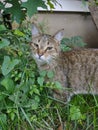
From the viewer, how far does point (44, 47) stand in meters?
3.58

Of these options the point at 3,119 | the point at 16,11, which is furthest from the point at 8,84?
the point at 16,11

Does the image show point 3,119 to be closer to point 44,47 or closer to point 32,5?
point 44,47

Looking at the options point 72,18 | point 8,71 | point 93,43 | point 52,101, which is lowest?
point 93,43

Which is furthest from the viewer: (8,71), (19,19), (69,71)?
(69,71)

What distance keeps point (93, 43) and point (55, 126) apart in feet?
9.19

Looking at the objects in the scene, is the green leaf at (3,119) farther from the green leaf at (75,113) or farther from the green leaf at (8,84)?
the green leaf at (75,113)

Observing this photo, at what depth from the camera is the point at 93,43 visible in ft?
19.7

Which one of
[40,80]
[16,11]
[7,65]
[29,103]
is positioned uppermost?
[16,11]

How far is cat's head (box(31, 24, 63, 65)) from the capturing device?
3.54m

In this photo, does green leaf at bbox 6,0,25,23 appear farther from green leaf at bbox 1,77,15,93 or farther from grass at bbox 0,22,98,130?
green leaf at bbox 1,77,15,93

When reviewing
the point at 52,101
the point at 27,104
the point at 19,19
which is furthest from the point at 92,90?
the point at 19,19

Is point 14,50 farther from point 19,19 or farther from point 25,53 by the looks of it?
point 19,19

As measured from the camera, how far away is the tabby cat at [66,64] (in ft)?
11.8

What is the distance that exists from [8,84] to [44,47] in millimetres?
479
